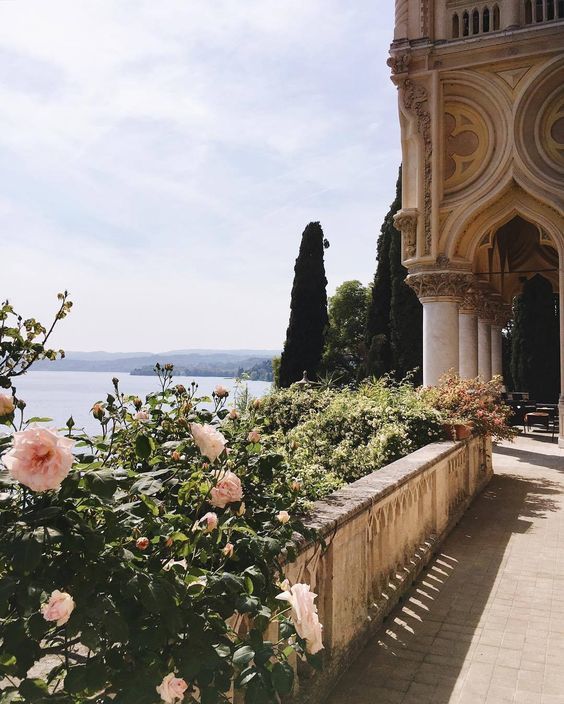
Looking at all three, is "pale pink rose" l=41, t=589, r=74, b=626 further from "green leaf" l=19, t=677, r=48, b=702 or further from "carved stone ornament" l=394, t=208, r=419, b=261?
"carved stone ornament" l=394, t=208, r=419, b=261

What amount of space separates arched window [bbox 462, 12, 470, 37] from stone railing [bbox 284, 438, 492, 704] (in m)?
12.3

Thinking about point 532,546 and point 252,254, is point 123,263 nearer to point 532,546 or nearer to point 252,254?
point 252,254

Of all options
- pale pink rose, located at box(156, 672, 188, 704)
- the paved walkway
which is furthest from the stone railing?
pale pink rose, located at box(156, 672, 188, 704)

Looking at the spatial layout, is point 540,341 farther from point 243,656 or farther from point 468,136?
point 243,656

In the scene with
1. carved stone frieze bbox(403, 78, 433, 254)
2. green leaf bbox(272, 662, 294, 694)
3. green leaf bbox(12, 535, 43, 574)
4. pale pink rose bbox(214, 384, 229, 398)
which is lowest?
green leaf bbox(272, 662, 294, 694)

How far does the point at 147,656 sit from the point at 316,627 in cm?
51

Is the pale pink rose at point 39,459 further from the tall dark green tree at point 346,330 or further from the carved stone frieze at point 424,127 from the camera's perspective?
the tall dark green tree at point 346,330

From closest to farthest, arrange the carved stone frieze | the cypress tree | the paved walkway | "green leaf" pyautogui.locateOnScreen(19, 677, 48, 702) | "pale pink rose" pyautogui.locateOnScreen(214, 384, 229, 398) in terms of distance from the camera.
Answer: "green leaf" pyautogui.locateOnScreen(19, 677, 48, 702), "pale pink rose" pyautogui.locateOnScreen(214, 384, 229, 398), the paved walkway, the carved stone frieze, the cypress tree

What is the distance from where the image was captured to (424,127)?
1527 cm

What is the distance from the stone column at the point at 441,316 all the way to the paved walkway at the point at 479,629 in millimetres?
7573

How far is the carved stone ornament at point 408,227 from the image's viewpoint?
50.1ft

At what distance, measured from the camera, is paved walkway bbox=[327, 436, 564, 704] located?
3355 millimetres

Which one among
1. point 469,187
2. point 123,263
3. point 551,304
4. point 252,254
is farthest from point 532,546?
point 551,304

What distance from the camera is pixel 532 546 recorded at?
20.8 feet
